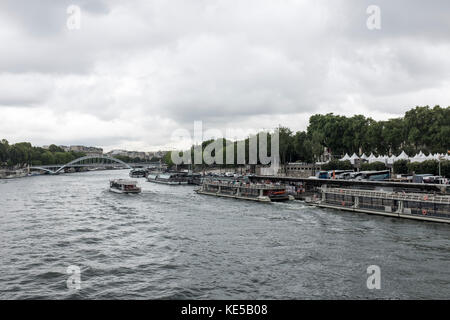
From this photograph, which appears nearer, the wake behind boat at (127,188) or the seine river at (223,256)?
the seine river at (223,256)

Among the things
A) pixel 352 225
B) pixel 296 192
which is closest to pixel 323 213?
pixel 352 225

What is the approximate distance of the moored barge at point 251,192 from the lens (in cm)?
5288

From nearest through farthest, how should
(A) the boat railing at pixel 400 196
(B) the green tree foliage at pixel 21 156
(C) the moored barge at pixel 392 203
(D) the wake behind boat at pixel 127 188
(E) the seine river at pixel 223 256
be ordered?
(E) the seine river at pixel 223 256
(C) the moored barge at pixel 392 203
(A) the boat railing at pixel 400 196
(D) the wake behind boat at pixel 127 188
(B) the green tree foliage at pixel 21 156

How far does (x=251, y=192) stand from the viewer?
2201 inches

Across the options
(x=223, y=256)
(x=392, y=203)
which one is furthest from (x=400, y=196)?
(x=223, y=256)

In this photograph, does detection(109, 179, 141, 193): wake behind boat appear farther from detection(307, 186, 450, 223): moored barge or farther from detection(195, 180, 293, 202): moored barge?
detection(307, 186, 450, 223): moored barge

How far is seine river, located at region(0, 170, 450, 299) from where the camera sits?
1773 cm

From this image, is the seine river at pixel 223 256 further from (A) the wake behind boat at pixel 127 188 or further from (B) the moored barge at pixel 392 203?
(A) the wake behind boat at pixel 127 188

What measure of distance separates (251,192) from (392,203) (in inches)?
906

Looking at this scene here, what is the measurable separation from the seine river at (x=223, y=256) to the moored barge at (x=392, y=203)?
4.76 feet

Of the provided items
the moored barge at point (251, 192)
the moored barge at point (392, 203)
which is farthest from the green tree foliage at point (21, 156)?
the moored barge at point (392, 203)

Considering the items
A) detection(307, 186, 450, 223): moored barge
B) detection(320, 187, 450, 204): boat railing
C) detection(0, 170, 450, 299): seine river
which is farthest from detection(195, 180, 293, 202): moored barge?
detection(0, 170, 450, 299): seine river

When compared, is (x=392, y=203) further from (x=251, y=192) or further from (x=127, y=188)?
(x=127, y=188)

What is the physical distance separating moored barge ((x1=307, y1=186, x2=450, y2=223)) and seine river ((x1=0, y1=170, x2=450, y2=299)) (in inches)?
57.1
